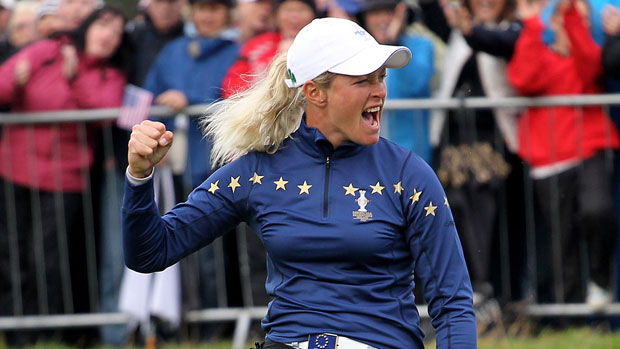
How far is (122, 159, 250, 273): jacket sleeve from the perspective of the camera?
170 inches

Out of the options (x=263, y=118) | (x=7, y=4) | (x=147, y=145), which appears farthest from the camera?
(x=7, y=4)

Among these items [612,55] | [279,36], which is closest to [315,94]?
[612,55]

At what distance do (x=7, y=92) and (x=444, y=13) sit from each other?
3.25 m

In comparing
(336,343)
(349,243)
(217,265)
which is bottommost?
(217,265)

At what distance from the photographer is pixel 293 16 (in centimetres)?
872

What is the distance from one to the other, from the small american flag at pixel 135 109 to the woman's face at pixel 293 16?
109 cm

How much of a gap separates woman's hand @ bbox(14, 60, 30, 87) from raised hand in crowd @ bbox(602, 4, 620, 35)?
4144 mm

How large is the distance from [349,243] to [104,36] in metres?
5.28

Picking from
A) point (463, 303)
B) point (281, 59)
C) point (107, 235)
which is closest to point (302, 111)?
point (281, 59)

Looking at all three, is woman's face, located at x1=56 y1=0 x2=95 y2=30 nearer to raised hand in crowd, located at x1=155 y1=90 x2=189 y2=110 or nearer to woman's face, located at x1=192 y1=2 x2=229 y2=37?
woman's face, located at x1=192 y1=2 x2=229 y2=37

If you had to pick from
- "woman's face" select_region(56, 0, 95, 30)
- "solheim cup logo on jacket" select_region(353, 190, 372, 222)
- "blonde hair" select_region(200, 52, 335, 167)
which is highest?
"woman's face" select_region(56, 0, 95, 30)

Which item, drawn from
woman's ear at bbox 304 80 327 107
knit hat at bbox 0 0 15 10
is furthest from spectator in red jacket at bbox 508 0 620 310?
knit hat at bbox 0 0 15 10

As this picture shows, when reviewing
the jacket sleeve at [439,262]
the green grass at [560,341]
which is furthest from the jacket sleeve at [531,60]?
the jacket sleeve at [439,262]

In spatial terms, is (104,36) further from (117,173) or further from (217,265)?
(217,265)
